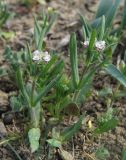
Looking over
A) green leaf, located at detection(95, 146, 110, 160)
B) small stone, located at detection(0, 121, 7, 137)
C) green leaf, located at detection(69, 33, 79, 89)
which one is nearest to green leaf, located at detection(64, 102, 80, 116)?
green leaf, located at detection(69, 33, 79, 89)

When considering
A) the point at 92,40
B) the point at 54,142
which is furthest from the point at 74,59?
the point at 54,142

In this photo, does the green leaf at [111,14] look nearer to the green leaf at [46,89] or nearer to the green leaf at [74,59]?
the green leaf at [74,59]

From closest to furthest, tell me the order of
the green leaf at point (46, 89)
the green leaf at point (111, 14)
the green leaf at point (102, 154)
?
the green leaf at point (46, 89) < the green leaf at point (102, 154) < the green leaf at point (111, 14)

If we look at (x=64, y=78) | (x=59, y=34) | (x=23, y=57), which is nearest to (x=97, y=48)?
(x=64, y=78)

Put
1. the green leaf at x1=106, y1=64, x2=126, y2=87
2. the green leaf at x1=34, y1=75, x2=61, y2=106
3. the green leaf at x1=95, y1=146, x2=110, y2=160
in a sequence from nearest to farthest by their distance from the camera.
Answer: the green leaf at x1=34, y1=75, x2=61, y2=106 → the green leaf at x1=95, y1=146, x2=110, y2=160 → the green leaf at x1=106, y1=64, x2=126, y2=87

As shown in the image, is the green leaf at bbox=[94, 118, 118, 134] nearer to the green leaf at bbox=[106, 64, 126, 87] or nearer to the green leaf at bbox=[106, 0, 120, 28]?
the green leaf at bbox=[106, 64, 126, 87]

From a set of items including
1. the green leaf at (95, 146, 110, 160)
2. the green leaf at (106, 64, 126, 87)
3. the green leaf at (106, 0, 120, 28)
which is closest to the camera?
the green leaf at (95, 146, 110, 160)

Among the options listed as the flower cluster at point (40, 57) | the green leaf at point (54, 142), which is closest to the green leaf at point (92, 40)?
the flower cluster at point (40, 57)
